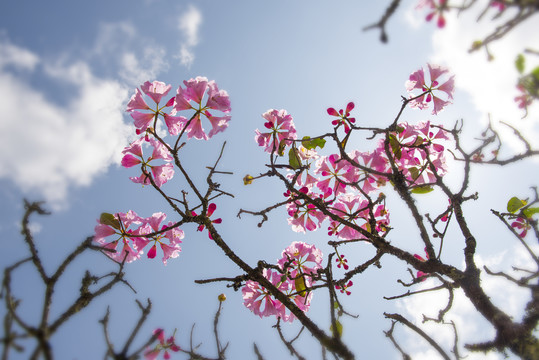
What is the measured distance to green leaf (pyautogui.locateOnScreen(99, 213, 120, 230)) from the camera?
288 cm

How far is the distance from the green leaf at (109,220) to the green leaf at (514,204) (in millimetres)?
3528

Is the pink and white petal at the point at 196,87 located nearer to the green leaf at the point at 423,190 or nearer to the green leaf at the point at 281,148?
the green leaf at the point at 281,148

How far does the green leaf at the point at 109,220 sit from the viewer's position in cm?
288

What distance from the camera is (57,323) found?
1.29m

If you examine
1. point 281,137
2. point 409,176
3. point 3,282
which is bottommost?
point 3,282

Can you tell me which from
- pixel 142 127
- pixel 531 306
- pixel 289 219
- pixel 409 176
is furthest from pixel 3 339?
pixel 409 176

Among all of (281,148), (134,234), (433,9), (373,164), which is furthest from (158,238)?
(433,9)

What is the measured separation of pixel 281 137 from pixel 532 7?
2376mm

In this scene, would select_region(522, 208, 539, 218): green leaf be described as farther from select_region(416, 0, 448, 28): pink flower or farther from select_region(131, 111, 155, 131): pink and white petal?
select_region(131, 111, 155, 131): pink and white petal

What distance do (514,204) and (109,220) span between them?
142 inches

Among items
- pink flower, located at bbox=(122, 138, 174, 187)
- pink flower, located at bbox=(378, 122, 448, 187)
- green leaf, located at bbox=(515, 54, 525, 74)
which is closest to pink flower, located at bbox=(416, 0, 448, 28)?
green leaf, located at bbox=(515, 54, 525, 74)

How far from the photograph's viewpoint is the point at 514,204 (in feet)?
9.55

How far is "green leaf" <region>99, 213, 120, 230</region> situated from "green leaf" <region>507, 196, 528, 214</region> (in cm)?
353

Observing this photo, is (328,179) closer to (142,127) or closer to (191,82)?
(191,82)
